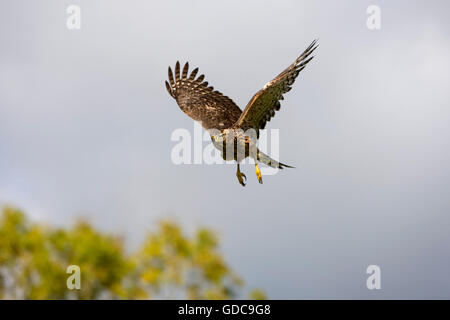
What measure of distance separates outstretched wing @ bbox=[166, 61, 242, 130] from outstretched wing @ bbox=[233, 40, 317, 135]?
62 centimetres

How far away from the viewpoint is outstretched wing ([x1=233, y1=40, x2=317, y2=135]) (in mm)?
14094

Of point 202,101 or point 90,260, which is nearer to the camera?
point 202,101

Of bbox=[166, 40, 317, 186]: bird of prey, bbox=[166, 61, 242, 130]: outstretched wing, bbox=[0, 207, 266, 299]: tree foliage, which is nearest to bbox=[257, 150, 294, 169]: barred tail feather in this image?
bbox=[166, 40, 317, 186]: bird of prey

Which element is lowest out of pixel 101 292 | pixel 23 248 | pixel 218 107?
pixel 101 292

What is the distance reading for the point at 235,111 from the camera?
1723 cm

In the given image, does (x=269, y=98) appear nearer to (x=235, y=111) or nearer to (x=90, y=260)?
(x=235, y=111)

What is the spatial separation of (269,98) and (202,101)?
136 inches

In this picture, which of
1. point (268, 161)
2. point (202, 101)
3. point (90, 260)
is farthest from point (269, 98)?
point (90, 260)

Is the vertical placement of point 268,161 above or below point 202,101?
below
